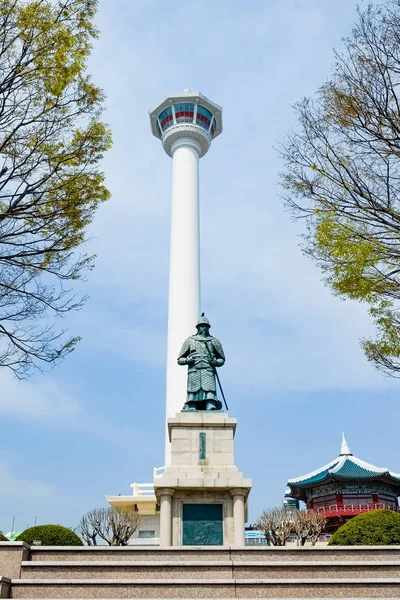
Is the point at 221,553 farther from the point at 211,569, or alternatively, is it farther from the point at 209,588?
the point at 209,588

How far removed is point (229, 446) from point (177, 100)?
3252 cm

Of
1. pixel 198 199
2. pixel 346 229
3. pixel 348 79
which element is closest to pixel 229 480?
pixel 346 229

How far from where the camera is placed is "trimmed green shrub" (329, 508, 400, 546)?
14438mm

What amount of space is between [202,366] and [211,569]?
7.53 metres

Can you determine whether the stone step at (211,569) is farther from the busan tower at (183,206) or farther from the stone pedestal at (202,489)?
the busan tower at (183,206)

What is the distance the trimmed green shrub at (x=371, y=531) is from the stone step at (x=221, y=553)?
3153mm

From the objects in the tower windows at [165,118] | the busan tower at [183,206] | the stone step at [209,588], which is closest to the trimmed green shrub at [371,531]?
the stone step at [209,588]

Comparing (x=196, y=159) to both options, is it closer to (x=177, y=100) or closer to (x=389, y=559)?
(x=177, y=100)

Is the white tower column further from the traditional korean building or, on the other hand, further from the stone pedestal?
the stone pedestal

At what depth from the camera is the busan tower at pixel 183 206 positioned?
3509 cm

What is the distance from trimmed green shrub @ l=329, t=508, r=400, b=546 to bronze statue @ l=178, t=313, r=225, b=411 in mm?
4684

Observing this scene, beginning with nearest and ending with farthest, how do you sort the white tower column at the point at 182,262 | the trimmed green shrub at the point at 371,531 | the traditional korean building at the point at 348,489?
the trimmed green shrub at the point at 371,531 → the white tower column at the point at 182,262 → the traditional korean building at the point at 348,489

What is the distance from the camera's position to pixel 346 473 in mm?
39469

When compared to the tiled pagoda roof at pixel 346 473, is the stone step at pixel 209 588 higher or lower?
lower
